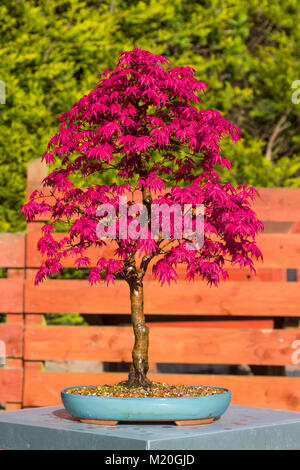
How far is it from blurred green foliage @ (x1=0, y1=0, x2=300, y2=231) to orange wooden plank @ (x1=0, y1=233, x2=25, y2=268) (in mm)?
1399

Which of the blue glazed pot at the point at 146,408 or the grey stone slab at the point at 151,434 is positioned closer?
the grey stone slab at the point at 151,434

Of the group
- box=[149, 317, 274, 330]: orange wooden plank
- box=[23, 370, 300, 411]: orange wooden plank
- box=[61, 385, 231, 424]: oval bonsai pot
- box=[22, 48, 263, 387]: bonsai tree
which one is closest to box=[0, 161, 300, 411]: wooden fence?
box=[23, 370, 300, 411]: orange wooden plank

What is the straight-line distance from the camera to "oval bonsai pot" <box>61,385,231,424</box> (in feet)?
9.68

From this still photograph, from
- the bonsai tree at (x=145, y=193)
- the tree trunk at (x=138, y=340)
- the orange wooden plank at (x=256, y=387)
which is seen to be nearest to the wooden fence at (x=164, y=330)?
the orange wooden plank at (x=256, y=387)

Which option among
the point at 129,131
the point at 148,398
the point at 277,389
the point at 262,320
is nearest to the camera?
the point at 148,398

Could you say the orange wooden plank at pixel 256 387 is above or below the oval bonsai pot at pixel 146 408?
below

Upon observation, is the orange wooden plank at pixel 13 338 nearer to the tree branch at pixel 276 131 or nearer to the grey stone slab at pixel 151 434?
the grey stone slab at pixel 151 434

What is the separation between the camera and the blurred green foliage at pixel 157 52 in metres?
6.84

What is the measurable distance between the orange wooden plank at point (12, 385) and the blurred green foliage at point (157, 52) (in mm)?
1825

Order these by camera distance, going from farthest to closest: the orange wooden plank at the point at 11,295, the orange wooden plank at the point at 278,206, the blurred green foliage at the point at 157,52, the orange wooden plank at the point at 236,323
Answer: the blurred green foliage at the point at 157,52 < the orange wooden plank at the point at 236,323 < the orange wooden plank at the point at 11,295 < the orange wooden plank at the point at 278,206

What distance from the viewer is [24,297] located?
4.95m

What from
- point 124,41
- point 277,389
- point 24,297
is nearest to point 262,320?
point 277,389

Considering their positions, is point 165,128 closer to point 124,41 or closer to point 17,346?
point 17,346

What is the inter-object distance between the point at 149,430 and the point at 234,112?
6816 mm
